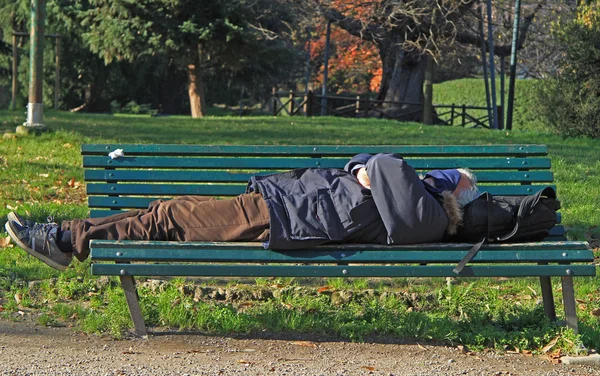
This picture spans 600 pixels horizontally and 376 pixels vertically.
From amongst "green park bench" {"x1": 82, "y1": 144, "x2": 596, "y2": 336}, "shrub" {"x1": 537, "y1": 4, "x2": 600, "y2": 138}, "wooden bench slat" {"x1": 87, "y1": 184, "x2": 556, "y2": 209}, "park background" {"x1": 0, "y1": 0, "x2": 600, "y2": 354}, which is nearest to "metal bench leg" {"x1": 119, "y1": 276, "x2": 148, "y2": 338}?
"green park bench" {"x1": 82, "y1": 144, "x2": 596, "y2": 336}

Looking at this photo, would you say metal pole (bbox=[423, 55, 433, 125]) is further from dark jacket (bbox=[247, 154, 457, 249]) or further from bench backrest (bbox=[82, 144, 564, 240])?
dark jacket (bbox=[247, 154, 457, 249])

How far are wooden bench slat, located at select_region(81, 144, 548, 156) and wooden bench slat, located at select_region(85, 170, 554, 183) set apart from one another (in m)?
0.12

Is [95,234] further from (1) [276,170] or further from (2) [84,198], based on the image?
(2) [84,198]

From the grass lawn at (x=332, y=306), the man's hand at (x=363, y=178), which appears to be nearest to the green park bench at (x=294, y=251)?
the grass lawn at (x=332, y=306)

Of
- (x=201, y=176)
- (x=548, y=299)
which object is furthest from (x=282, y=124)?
(x=548, y=299)

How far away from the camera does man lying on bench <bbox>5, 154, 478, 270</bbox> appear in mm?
4273

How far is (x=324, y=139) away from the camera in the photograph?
1316 centimetres

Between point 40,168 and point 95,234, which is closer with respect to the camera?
point 95,234

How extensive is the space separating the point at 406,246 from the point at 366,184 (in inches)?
14.9

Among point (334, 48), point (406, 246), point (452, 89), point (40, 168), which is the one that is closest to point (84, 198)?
point (40, 168)

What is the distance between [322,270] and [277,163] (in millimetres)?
1115

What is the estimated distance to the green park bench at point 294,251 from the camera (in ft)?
13.8

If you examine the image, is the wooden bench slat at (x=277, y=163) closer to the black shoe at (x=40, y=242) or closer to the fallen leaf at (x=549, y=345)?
the black shoe at (x=40, y=242)

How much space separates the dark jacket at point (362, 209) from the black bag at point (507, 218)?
0.17m
